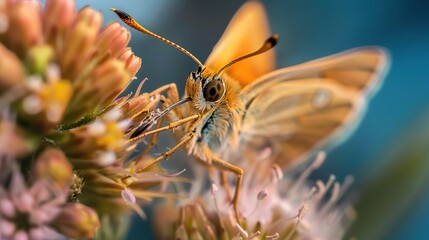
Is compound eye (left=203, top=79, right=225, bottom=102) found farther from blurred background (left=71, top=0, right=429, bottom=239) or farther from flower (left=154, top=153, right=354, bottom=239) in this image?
blurred background (left=71, top=0, right=429, bottom=239)

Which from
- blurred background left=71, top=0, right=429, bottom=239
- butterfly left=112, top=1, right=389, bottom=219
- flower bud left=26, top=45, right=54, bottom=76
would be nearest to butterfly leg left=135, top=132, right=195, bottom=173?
butterfly left=112, top=1, right=389, bottom=219

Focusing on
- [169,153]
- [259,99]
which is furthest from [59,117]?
[259,99]

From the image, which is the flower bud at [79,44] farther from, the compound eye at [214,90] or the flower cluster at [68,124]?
the compound eye at [214,90]

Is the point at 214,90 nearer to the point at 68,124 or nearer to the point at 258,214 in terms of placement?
the point at 258,214

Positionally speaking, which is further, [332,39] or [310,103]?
[332,39]

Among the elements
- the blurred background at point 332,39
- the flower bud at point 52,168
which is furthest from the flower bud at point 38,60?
the blurred background at point 332,39

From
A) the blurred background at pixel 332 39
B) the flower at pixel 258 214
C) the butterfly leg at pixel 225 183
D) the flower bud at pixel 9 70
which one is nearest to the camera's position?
the flower bud at pixel 9 70
